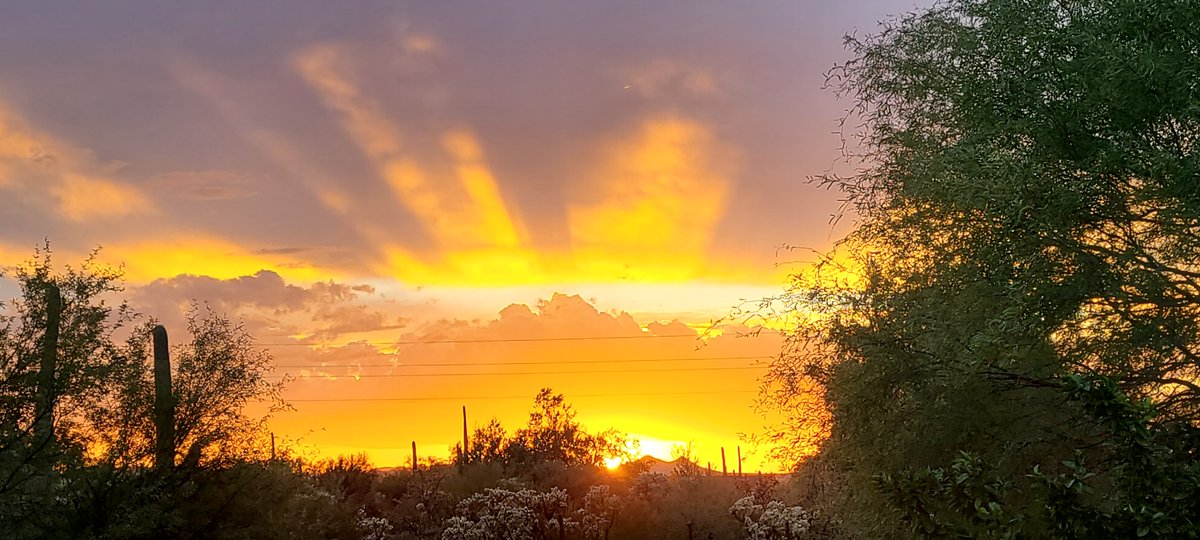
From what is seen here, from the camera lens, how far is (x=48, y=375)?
17.1 metres

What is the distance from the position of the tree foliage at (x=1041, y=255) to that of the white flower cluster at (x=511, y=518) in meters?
12.8

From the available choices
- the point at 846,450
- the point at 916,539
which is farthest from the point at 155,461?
the point at 916,539

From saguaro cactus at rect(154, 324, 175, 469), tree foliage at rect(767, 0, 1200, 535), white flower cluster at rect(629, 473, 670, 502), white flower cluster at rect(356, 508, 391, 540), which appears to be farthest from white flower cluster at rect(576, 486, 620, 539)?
tree foliage at rect(767, 0, 1200, 535)

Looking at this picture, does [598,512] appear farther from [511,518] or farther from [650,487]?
[650,487]

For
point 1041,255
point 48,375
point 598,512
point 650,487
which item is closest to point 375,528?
point 598,512

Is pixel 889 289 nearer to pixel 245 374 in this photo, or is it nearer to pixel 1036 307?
pixel 1036 307

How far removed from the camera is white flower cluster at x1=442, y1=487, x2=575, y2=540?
979 inches

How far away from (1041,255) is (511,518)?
54.2 feet

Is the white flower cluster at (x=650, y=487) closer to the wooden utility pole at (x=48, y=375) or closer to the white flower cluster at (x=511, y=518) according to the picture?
the white flower cluster at (x=511, y=518)

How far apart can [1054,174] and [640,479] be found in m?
21.0

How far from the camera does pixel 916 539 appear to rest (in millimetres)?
6957

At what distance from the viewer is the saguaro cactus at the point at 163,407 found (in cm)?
1983

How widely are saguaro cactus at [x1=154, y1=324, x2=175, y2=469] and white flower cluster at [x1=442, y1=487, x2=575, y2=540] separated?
741 cm

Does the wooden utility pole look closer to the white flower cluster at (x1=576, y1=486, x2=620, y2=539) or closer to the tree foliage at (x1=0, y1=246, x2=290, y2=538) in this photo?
the tree foliage at (x1=0, y1=246, x2=290, y2=538)
